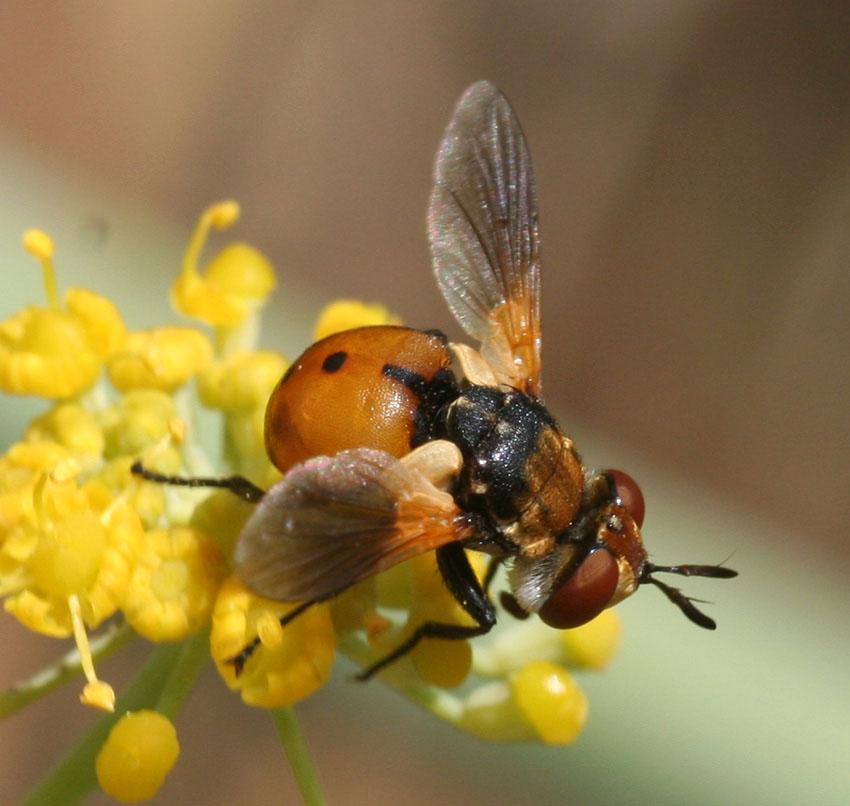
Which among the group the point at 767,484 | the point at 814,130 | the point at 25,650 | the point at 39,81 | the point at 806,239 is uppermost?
the point at 814,130

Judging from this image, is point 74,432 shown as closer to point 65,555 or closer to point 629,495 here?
point 65,555

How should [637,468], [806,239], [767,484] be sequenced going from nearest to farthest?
[637,468] → [767,484] → [806,239]

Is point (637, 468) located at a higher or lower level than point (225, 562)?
lower

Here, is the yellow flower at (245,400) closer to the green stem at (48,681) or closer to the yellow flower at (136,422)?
the yellow flower at (136,422)

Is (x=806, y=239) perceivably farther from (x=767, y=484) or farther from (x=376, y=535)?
(x=376, y=535)

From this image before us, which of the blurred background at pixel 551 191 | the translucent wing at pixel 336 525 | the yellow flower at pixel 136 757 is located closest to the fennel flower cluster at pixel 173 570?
the yellow flower at pixel 136 757

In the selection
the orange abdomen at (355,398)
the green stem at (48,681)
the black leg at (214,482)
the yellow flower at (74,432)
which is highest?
the orange abdomen at (355,398)

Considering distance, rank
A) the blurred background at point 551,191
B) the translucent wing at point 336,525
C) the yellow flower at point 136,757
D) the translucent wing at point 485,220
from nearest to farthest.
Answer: the translucent wing at point 336,525 → the yellow flower at point 136,757 → the translucent wing at point 485,220 → the blurred background at point 551,191

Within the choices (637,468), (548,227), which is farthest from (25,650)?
(548,227)
